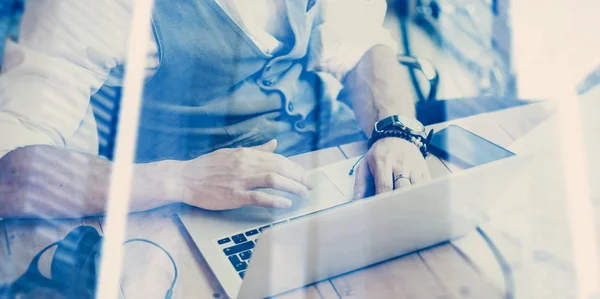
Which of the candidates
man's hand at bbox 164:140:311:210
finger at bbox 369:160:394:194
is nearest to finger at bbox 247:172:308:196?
man's hand at bbox 164:140:311:210

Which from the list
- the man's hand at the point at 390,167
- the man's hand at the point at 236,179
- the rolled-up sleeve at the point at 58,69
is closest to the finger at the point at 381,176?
the man's hand at the point at 390,167

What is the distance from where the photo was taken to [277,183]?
0.77 meters

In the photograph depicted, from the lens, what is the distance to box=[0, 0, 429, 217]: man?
0.77 metres

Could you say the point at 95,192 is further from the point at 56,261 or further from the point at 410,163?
the point at 410,163

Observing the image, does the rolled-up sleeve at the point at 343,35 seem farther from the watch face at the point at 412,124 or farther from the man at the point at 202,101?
the watch face at the point at 412,124

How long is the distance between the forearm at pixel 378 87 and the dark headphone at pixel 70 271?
1.42 feet

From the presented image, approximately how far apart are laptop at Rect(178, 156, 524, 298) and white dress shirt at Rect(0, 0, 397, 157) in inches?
10.2

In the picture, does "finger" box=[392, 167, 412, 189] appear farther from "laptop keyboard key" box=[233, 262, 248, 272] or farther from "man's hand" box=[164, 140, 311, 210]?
"laptop keyboard key" box=[233, 262, 248, 272]

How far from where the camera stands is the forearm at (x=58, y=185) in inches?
29.9

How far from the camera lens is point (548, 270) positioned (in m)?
0.75

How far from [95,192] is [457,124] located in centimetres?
60

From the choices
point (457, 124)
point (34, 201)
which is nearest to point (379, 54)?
point (457, 124)

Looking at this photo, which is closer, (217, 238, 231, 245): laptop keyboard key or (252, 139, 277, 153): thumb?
(217, 238, 231, 245): laptop keyboard key

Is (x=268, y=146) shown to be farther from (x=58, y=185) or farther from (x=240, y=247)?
Answer: (x=58, y=185)
